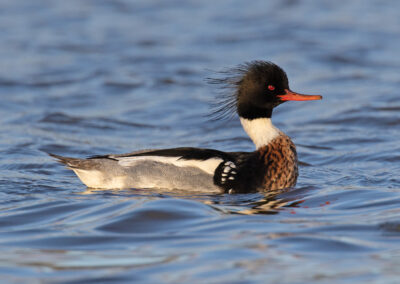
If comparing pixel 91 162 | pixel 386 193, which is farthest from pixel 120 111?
pixel 386 193

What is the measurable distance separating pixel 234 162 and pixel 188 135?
448 centimetres

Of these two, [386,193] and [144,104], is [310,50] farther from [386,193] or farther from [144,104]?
[386,193]

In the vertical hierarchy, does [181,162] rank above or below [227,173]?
above

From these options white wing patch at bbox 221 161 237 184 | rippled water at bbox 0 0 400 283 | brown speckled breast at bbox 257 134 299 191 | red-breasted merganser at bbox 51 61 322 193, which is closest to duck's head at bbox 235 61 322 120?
red-breasted merganser at bbox 51 61 322 193

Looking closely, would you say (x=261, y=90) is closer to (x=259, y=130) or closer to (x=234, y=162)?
(x=259, y=130)

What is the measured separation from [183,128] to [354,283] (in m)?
8.47

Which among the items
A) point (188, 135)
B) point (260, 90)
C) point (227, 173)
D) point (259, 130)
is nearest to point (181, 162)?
point (227, 173)

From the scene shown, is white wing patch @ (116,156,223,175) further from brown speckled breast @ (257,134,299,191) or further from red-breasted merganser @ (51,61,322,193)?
brown speckled breast @ (257,134,299,191)

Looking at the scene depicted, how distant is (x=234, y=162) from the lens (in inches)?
346

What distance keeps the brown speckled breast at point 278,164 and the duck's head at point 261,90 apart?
16.2 inches

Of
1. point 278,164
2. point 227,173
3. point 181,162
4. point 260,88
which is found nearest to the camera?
point 227,173

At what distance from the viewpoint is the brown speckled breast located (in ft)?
29.1

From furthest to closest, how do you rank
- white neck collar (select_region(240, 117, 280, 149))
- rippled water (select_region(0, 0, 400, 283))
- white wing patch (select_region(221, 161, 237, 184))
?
1. white neck collar (select_region(240, 117, 280, 149))
2. white wing patch (select_region(221, 161, 237, 184))
3. rippled water (select_region(0, 0, 400, 283))

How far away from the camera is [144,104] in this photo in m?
15.3
